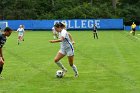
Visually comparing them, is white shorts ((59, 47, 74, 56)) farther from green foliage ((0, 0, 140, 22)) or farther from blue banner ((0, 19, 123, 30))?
green foliage ((0, 0, 140, 22))

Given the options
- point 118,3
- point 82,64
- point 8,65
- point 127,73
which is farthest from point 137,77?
point 118,3

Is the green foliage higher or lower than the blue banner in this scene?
higher

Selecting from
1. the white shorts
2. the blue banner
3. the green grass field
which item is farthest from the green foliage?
the white shorts

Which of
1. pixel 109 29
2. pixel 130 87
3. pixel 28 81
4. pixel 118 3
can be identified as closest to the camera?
pixel 130 87

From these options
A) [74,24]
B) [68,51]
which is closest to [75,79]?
[68,51]

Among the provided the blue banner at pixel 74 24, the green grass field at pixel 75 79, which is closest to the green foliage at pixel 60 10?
the blue banner at pixel 74 24

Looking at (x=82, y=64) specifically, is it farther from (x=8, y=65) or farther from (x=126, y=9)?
(x=126, y=9)

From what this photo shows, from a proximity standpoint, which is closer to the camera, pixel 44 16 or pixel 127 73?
pixel 127 73

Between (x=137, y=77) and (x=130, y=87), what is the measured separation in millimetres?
2465

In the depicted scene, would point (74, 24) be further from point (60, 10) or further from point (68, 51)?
point (68, 51)

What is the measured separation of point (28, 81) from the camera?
1617 cm

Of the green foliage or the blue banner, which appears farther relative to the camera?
the green foliage

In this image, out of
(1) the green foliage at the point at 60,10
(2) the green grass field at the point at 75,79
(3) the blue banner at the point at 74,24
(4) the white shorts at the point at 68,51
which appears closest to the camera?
(2) the green grass field at the point at 75,79

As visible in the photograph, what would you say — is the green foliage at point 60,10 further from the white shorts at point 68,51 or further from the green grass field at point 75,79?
the white shorts at point 68,51
